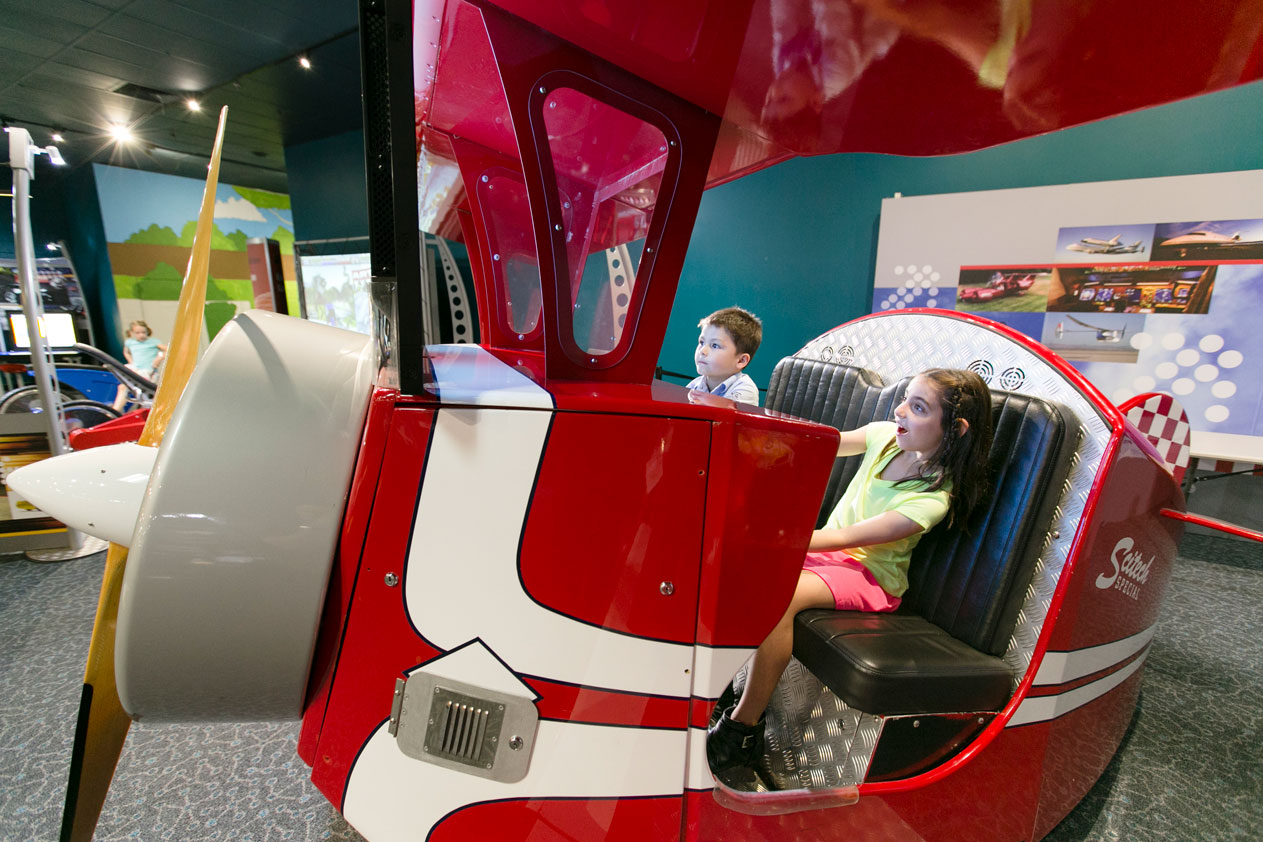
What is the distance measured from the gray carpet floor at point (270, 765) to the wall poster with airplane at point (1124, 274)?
1.63 m

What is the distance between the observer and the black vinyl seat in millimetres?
1127

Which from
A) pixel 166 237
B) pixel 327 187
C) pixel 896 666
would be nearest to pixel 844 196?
pixel 896 666

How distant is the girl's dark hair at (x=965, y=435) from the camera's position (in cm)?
132

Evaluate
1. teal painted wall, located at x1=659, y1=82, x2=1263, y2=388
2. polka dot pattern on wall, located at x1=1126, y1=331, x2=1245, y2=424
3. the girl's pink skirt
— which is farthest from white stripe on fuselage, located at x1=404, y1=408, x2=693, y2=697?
polka dot pattern on wall, located at x1=1126, y1=331, x2=1245, y2=424

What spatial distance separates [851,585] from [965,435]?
46 centimetres

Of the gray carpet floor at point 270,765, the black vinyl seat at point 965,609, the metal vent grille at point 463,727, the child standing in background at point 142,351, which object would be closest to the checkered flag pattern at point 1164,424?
the black vinyl seat at point 965,609

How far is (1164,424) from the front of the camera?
154 cm

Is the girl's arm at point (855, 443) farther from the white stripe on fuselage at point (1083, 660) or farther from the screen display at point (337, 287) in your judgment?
the screen display at point (337, 287)

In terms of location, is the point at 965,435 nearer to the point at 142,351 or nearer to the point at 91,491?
the point at 91,491

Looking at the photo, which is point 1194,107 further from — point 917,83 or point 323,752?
point 323,752

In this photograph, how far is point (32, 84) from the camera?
4.66 meters

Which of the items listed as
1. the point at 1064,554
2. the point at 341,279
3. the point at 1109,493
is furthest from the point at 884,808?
the point at 341,279

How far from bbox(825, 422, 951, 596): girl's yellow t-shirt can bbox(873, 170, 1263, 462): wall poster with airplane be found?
253cm

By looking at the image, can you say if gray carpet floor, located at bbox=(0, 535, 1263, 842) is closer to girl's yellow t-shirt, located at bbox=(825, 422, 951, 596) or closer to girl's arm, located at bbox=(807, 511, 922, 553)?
girl's yellow t-shirt, located at bbox=(825, 422, 951, 596)
